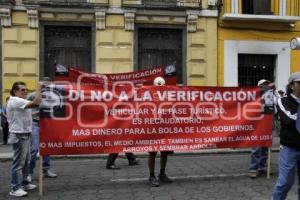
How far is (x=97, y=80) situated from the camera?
38.3ft

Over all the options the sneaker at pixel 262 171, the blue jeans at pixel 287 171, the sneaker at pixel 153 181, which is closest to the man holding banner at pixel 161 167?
the sneaker at pixel 153 181

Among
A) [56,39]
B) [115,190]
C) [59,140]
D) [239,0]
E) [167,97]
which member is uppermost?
[239,0]

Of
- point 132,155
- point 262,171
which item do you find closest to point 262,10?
point 132,155

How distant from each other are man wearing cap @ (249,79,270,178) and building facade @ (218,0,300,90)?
29.3 feet

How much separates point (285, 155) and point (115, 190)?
3.27 meters

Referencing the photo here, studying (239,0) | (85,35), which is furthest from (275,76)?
(85,35)

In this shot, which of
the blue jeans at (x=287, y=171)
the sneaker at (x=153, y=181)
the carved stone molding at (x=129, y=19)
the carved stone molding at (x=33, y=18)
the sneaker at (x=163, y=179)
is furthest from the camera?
the carved stone molding at (x=129, y=19)

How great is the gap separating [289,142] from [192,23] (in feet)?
41.3

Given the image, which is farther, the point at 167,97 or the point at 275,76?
the point at 275,76

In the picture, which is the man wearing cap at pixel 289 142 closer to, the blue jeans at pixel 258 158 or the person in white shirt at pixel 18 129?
the blue jeans at pixel 258 158

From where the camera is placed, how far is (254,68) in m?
19.7

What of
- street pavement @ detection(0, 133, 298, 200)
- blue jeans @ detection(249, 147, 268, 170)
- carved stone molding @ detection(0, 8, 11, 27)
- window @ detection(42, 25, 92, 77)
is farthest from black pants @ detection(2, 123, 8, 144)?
blue jeans @ detection(249, 147, 268, 170)

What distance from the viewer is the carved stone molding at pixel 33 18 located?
689 inches

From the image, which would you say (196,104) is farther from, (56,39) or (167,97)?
(56,39)
